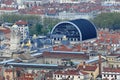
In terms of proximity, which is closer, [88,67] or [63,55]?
[88,67]

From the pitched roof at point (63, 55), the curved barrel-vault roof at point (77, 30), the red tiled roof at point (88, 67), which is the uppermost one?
the curved barrel-vault roof at point (77, 30)

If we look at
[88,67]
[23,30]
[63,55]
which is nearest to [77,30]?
[23,30]

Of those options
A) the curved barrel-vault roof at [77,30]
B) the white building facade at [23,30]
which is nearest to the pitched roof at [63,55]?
the white building facade at [23,30]

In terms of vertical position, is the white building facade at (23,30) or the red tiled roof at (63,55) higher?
the white building facade at (23,30)

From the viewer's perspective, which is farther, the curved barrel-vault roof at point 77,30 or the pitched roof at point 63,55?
the curved barrel-vault roof at point 77,30

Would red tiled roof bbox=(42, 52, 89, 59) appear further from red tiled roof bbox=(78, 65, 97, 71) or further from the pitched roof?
red tiled roof bbox=(78, 65, 97, 71)

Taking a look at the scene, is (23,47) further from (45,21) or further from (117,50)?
(45,21)

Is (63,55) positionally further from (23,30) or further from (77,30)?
(23,30)

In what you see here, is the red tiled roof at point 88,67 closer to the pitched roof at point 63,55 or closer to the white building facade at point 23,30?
the pitched roof at point 63,55
